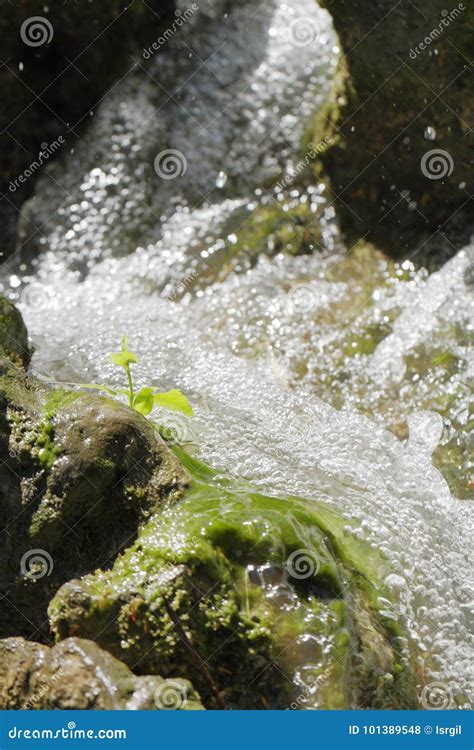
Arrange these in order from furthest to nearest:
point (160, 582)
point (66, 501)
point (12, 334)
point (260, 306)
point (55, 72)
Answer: point (55, 72)
point (260, 306)
point (12, 334)
point (66, 501)
point (160, 582)

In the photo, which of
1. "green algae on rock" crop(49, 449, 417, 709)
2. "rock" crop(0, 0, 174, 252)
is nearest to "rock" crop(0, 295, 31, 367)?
"green algae on rock" crop(49, 449, 417, 709)

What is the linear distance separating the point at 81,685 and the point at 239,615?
470 millimetres

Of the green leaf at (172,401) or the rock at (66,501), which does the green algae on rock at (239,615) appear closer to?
the rock at (66,501)

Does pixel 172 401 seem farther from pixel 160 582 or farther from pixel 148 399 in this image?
pixel 160 582

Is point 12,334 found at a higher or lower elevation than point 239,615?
lower

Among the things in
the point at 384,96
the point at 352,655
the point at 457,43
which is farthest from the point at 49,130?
the point at 352,655

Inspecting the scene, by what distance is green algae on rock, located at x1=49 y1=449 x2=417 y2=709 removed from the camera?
8.21 feet

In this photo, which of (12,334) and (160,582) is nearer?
(160,582)

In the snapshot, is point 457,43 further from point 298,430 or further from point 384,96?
point 298,430

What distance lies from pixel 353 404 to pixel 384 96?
174 cm

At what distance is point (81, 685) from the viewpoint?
237 centimetres

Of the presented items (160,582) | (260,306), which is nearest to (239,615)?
(160,582)

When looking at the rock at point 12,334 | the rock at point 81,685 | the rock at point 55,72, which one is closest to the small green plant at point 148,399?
the rock at point 12,334

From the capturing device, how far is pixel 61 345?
171 inches
